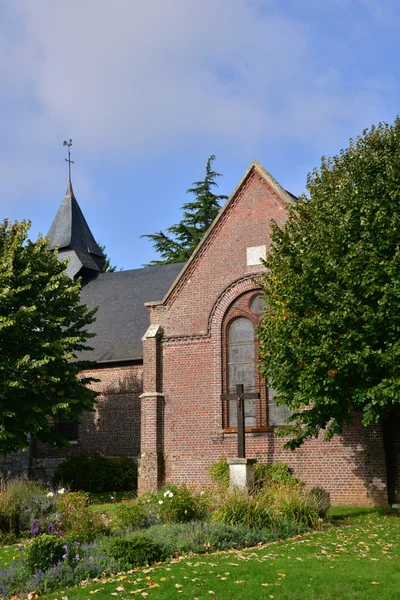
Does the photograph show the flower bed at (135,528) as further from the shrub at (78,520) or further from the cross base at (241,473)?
the cross base at (241,473)

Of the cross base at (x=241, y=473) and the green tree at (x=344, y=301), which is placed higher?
the green tree at (x=344, y=301)

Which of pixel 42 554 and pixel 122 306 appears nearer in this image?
pixel 42 554

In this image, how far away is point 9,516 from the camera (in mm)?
14312

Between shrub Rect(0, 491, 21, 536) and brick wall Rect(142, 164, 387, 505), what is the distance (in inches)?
282

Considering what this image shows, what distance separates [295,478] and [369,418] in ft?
15.4

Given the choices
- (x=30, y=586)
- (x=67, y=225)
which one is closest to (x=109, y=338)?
(x=67, y=225)

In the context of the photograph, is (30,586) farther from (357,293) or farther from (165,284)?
(165,284)

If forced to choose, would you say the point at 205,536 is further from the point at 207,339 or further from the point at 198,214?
the point at 198,214

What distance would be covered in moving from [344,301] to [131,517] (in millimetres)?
6326

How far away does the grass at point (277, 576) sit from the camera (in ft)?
28.3

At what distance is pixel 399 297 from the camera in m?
14.2

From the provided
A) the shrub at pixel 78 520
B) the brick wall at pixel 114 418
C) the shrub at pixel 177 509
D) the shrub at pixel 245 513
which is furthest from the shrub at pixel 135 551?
the brick wall at pixel 114 418

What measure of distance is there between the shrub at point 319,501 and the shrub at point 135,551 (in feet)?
15.2

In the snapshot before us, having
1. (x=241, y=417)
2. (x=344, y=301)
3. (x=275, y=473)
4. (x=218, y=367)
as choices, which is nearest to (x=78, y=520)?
(x=241, y=417)
